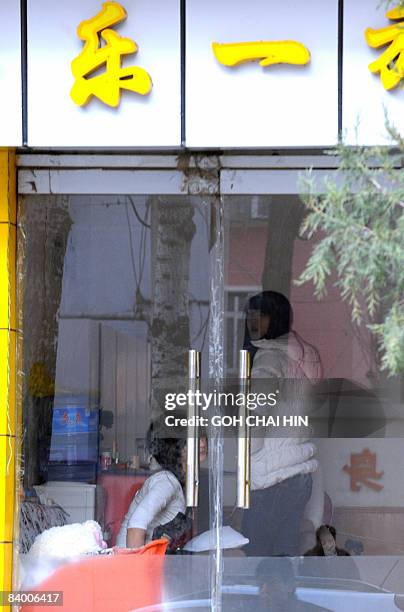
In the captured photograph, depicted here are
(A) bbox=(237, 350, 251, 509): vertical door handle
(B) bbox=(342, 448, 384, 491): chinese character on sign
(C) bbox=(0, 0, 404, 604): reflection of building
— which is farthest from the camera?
(B) bbox=(342, 448, 384, 491): chinese character on sign

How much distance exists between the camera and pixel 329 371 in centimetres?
475

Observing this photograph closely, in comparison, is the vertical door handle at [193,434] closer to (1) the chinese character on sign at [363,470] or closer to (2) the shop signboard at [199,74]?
(1) the chinese character on sign at [363,470]

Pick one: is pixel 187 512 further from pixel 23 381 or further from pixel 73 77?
pixel 73 77

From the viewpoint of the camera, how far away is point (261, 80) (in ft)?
12.2

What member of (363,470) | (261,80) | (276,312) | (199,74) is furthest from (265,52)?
(363,470)

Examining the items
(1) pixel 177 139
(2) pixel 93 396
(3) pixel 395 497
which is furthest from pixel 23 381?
(3) pixel 395 497

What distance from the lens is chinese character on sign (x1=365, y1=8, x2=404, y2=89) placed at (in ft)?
11.9

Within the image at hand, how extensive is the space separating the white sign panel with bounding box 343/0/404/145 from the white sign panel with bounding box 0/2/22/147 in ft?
4.05

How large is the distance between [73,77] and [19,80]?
0.21 metres

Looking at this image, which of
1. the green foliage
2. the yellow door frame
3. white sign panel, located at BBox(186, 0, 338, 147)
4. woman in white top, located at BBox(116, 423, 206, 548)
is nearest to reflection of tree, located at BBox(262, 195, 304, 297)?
white sign panel, located at BBox(186, 0, 338, 147)

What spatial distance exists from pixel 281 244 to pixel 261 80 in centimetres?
96

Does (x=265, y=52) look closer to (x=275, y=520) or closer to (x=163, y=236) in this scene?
(x=163, y=236)

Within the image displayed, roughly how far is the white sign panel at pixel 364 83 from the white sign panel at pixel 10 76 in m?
1.23

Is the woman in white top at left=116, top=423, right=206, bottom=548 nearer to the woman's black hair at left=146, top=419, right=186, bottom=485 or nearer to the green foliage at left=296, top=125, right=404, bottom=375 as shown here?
the woman's black hair at left=146, top=419, right=186, bottom=485
